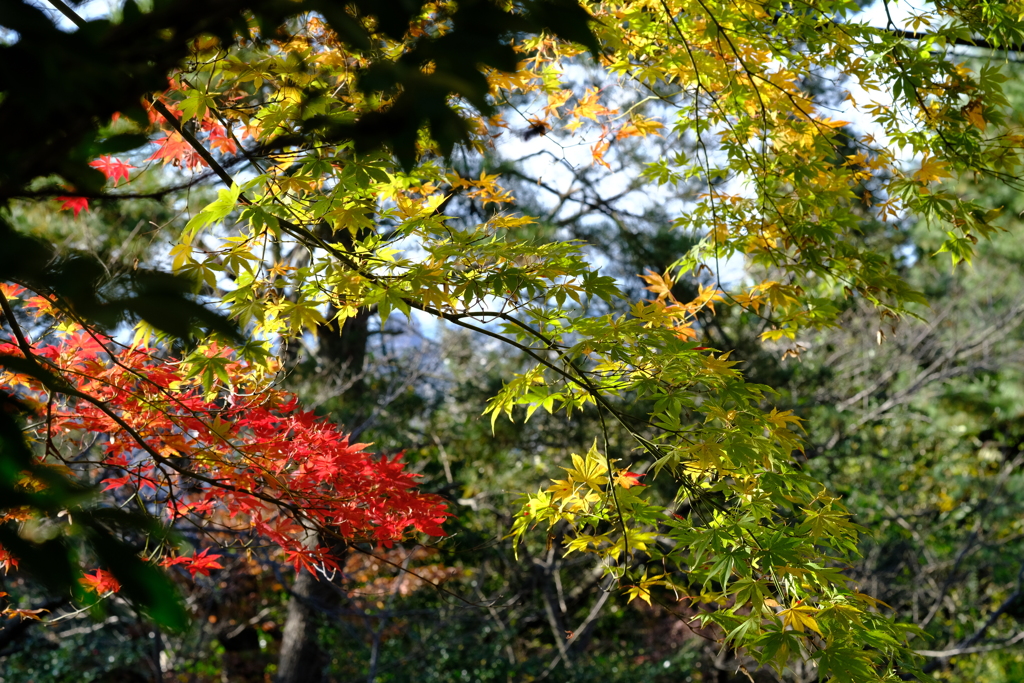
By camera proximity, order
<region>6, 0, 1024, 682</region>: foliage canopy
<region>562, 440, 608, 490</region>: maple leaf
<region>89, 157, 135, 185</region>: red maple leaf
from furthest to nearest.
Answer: <region>89, 157, 135, 185</region>: red maple leaf, <region>562, 440, 608, 490</region>: maple leaf, <region>6, 0, 1024, 682</region>: foliage canopy

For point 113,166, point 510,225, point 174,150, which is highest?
point 113,166

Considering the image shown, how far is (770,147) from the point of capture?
2992mm

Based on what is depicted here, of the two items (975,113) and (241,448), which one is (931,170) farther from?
(241,448)

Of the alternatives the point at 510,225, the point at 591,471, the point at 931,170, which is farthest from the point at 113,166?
the point at 931,170

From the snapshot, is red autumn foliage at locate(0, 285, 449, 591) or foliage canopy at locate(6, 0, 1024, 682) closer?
foliage canopy at locate(6, 0, 1024, 682)

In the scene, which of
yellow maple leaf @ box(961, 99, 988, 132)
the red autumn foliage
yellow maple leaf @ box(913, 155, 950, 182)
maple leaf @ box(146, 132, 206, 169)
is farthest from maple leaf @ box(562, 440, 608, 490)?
yellow maple leaf @ box(961, 99, 988, 132)

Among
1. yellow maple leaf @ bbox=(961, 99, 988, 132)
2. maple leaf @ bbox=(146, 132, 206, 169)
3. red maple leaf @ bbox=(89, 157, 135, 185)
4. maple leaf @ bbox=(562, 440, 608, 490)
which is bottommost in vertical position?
maple leaf @ bbox=(562, 440, 608, 490)

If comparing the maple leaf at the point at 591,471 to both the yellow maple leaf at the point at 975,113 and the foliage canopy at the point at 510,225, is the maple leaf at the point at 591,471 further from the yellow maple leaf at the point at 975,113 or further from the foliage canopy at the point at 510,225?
the yellow maple leaf at the point at 975,113

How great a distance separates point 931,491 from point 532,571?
4.03 m

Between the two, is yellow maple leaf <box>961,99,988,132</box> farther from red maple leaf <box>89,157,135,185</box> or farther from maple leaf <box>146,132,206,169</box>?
red maple leaf <box>89,157,135,185</box>

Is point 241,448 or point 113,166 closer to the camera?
point 241,448

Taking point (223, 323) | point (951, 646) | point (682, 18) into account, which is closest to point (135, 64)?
point (223, 323)

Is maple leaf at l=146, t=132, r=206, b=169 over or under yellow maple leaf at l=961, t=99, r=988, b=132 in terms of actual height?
under

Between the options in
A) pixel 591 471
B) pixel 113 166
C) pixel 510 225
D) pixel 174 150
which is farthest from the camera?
pixel 113 166
